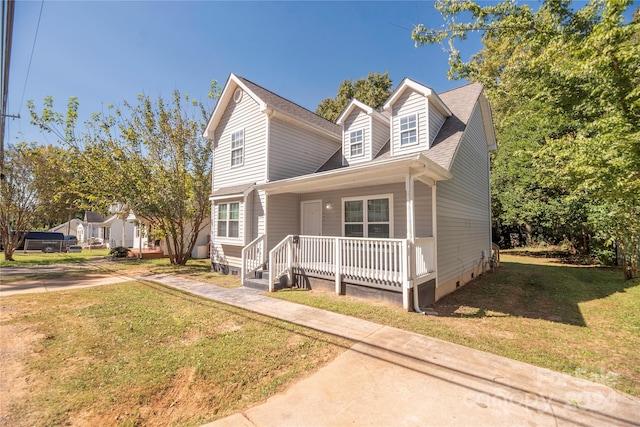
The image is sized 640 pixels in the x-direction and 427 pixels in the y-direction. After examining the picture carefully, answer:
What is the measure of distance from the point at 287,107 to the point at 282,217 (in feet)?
15.3

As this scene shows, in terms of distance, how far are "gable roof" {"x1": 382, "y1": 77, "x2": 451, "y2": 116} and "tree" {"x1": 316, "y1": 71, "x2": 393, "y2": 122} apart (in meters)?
19.8

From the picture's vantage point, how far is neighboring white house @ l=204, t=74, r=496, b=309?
6.66 metres

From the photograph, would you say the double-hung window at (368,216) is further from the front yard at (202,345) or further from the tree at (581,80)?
the tree at (581,80)

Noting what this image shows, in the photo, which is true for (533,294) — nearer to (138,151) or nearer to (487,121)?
(487,121)

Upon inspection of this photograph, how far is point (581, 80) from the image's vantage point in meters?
7.96

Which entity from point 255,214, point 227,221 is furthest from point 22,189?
point 255,214

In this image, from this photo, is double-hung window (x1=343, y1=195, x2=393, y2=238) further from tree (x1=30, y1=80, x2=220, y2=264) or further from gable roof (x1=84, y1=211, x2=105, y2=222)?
gable roof (x1=84, y1=211, x2=105, y2=222)

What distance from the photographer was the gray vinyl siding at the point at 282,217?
378 inches

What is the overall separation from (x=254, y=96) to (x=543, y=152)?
33.9 feet

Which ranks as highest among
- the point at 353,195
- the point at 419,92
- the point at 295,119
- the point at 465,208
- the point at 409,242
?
the point at 419,92

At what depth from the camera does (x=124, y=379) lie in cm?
327

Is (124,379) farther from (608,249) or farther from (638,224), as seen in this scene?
(608,249)

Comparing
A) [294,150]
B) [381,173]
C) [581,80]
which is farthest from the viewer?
[294,150]

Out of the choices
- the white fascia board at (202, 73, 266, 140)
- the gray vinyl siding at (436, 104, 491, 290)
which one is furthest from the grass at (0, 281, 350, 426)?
the white fascia board at (202, 73, 266, 140)
